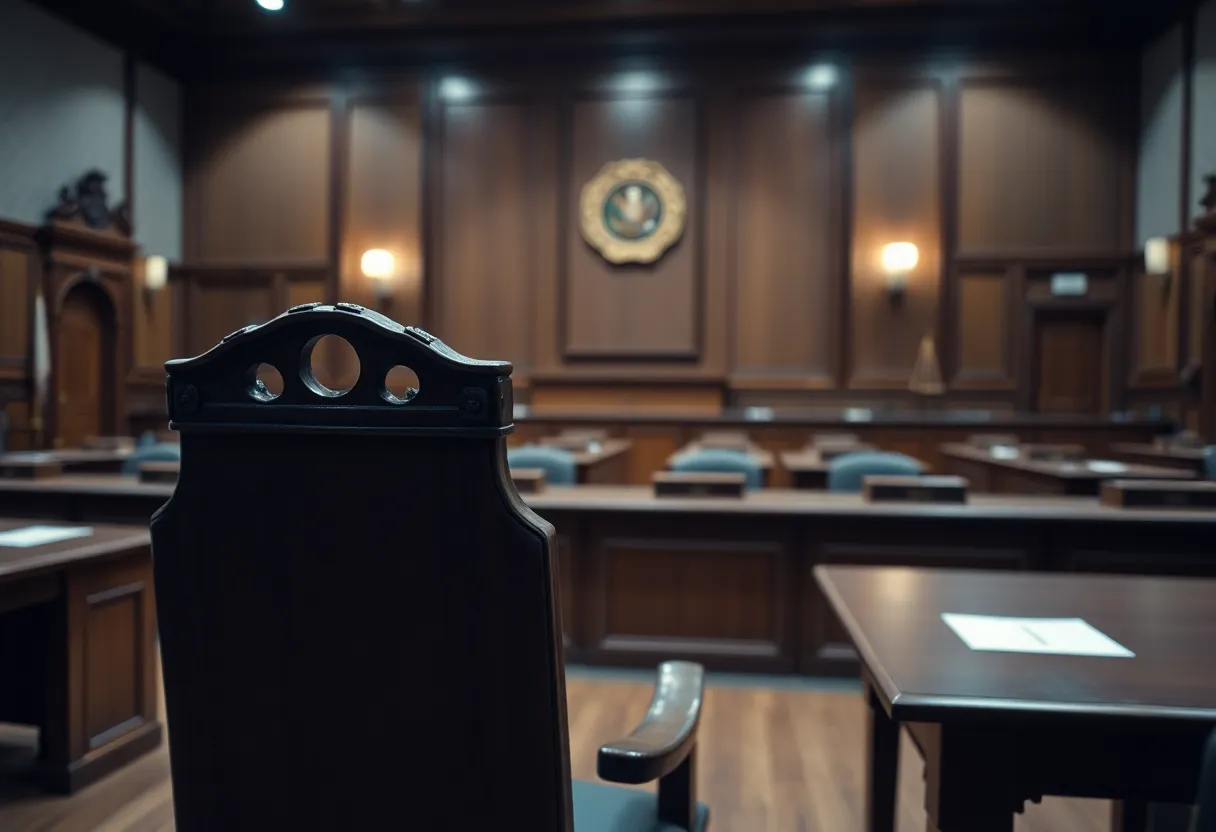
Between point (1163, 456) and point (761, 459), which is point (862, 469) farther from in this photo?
point (1163, 456)

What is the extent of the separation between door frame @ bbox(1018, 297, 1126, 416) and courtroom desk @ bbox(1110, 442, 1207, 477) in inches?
54.7

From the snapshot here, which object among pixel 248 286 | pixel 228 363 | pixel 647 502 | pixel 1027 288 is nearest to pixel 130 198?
pixel 248 286

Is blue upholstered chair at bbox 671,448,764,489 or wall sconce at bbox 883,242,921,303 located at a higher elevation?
wall sconce at bbox 883,242,921,303

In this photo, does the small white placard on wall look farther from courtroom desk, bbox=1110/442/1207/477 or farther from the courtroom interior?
courtroom desk, bbox=1110/442/1207/477

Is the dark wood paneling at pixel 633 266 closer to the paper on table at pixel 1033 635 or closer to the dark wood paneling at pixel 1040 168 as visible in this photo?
the dark wood paneling at pixel 1040 168

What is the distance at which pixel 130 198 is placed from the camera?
8469 millimetres

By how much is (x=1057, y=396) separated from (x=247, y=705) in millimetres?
8783

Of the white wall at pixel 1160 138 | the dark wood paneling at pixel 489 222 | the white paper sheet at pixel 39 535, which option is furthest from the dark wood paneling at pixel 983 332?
the white paper sheet at pixel 39 535

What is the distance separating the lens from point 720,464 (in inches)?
179

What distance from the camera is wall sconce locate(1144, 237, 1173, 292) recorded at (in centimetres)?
748

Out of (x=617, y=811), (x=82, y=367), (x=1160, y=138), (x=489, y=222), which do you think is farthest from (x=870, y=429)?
(x=82, y=367)

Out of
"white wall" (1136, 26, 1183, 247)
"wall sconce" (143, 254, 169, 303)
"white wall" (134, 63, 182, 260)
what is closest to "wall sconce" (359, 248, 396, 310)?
"wall sconce" (143, 254, 169, 303)

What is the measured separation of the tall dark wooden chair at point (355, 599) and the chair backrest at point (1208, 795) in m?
0.51

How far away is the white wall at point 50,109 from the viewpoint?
7.14m
